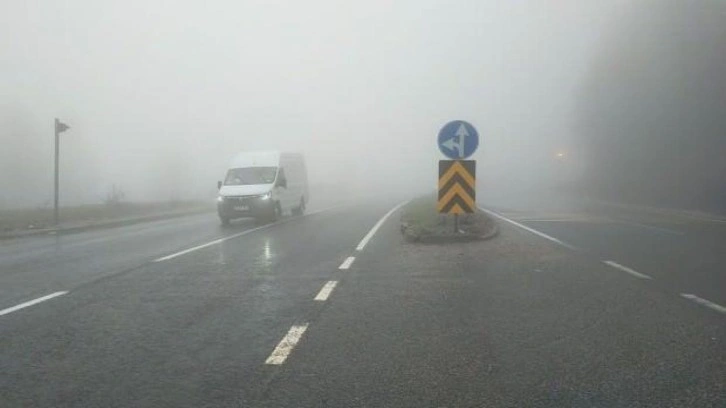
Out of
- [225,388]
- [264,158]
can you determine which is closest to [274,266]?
[225,388]

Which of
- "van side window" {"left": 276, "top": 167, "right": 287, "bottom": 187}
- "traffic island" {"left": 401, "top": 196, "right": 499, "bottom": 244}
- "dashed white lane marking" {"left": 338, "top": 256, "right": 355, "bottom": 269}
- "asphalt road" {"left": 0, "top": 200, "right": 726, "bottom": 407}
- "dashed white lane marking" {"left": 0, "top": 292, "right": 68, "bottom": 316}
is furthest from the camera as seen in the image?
"van side window" {"left": 276, "top": 167, "right": 287, "bottom": 187}

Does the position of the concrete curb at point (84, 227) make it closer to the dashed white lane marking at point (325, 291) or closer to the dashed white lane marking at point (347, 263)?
the dashed white lane marking at point (347, 263)

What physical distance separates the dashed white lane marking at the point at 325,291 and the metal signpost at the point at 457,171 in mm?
5897

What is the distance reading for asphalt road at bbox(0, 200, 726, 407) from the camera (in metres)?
4.26

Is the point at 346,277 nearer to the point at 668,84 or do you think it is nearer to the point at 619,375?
the point at 619,375

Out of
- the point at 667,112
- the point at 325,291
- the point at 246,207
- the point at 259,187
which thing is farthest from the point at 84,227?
the point at 667,112

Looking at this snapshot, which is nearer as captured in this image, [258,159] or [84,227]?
[84,227]

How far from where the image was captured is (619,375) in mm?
4520

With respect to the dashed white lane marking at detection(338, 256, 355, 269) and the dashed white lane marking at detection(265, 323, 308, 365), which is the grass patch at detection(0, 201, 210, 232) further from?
the dashed white lane marking at detection(265, 323, 308, 365)

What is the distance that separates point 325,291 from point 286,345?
2490 millimetres

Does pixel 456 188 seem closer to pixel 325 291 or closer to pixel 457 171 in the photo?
pixel 457 171

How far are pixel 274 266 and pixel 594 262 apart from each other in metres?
5.27

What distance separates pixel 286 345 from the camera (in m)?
5.36

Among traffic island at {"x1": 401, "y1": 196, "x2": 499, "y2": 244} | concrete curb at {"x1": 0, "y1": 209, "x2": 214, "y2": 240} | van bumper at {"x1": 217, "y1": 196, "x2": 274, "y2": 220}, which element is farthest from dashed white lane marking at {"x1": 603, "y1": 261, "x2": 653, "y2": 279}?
concrete curb at {"x1": 0, "y1": 209, "x2": 214, "y2": 240}
